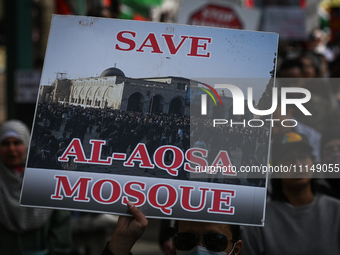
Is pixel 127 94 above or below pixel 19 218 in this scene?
above

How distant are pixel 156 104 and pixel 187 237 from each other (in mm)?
635

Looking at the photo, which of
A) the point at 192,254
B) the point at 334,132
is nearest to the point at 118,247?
the point at 192,254

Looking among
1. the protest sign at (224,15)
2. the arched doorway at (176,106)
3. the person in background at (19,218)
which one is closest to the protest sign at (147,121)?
the arched doorway at (176,106)

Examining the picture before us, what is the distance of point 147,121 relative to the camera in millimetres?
2127

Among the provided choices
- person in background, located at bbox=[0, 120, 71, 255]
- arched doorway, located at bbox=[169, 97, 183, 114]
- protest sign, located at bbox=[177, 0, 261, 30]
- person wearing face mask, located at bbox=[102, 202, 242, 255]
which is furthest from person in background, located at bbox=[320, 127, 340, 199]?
protest sign, located at bbox=[177, 0, 261, 30]

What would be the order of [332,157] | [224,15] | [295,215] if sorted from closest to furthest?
[295,215] < [332,157] < [224,15]

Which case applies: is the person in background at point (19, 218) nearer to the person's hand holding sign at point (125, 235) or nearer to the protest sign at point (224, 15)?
the person's hand holding sign at point (125, 235)

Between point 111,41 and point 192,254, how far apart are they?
105 centimetres

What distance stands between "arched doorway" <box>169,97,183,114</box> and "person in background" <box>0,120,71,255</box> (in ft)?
6.73

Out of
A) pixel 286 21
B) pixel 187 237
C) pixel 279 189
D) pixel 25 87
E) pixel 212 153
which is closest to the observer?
pixel 212 153

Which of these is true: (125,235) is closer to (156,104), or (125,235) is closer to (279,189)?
(156,104)

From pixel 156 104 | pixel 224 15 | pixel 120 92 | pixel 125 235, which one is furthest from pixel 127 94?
pixel 224 15

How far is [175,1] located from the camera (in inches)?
1236

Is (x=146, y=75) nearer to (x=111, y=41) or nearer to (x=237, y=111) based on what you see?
(x=111, y=41)
